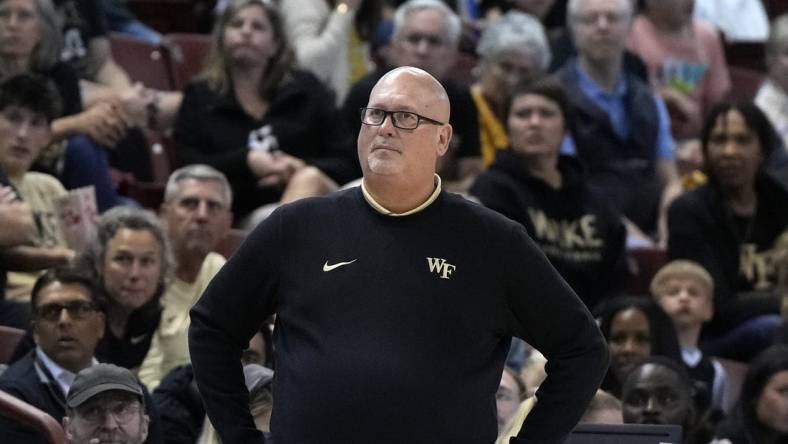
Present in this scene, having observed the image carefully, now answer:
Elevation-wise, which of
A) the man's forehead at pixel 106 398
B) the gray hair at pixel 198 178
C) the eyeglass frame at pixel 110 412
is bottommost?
the eyeglass frame at pixel 110 412

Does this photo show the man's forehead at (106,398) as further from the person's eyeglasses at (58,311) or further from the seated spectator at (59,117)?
the seated spectator at (59,117)

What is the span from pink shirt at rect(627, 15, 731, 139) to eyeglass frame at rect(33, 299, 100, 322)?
418cm

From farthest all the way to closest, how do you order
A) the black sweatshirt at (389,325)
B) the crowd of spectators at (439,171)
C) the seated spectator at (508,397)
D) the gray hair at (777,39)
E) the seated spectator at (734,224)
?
the gray hair at (777,39), the seated spectator at (734,224), the crowd of spectators at (439,171), the seated spectator at (508,397), the black sweatshirt at (389,325)

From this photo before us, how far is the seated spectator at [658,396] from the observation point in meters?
5.59

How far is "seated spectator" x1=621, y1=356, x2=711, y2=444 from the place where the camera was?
220 inches

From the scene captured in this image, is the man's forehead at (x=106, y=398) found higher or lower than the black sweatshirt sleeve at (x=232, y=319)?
lower

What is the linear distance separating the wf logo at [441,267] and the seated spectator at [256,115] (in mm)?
3549

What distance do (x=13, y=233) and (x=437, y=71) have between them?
2420 millimetres

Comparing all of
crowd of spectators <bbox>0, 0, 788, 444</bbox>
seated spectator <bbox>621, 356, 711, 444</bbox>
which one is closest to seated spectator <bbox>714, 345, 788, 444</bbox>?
crowd of spectators <bbox>0, 0, 788, 444</bbox>

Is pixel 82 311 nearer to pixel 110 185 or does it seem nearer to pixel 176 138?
pixel 110 185

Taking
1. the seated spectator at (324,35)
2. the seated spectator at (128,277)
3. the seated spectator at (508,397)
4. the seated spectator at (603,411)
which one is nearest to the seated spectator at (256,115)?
the seated spectator at (324,35)

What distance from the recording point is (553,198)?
7.07 m

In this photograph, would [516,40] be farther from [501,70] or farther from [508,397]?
[508,397]

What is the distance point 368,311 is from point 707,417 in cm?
267
